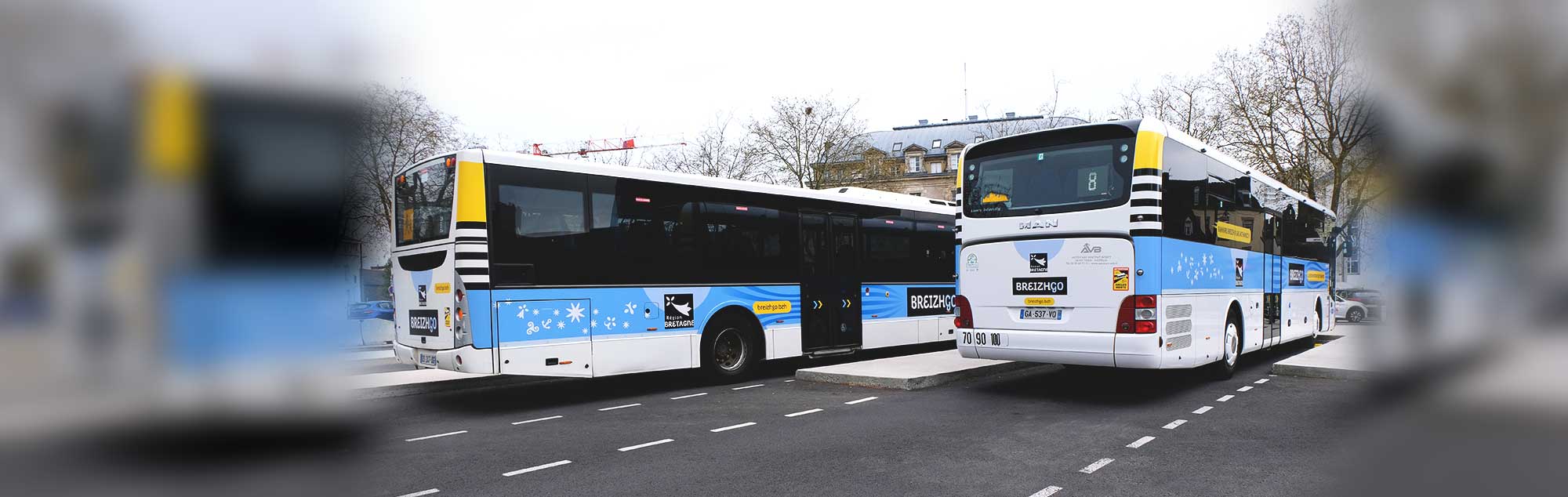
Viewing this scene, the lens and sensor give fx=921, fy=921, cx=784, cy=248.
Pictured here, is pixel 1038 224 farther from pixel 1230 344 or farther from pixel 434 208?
pixel 434 208

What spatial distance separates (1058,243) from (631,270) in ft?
16.9

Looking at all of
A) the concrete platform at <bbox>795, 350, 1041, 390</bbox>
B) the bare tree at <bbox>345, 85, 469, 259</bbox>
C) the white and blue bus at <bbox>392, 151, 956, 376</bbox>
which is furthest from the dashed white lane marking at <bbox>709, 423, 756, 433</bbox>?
the bare tree at <bbox>345, 85, 469, 259</bbox>

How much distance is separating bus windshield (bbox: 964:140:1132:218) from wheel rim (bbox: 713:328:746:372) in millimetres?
3817

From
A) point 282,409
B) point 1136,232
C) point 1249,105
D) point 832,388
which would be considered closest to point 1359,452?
point 282,409

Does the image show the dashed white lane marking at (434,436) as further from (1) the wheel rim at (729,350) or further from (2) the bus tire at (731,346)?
(1) the wheel rim at (729,350)

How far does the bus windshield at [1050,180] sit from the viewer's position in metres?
10.1

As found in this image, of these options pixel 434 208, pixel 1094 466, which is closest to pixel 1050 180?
pixel 1094 466

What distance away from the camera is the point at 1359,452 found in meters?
1.05

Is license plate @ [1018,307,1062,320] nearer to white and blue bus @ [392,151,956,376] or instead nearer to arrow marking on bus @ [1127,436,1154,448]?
arrow marking on bus @ [1127,436,1154,448]

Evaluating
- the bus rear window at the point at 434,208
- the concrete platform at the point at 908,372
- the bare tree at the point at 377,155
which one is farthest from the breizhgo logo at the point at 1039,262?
the bare tree at the point at 377,155

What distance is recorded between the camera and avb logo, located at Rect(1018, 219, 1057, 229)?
10.4 metres

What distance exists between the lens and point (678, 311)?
1213cm

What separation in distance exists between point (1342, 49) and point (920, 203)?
16.0 metres

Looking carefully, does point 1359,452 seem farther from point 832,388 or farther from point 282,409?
point 832,388
